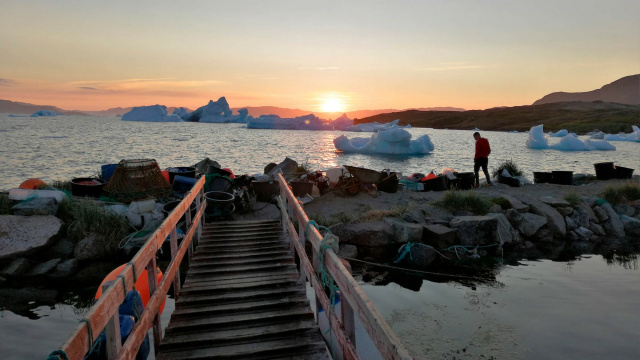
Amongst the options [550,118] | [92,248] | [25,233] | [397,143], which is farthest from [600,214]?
[550,118]

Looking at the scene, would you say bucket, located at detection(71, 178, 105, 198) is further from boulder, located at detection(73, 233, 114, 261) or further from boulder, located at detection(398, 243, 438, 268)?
boulder, located at detection(398, 243, 438, 268)

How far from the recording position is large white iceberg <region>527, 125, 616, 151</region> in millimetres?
43719

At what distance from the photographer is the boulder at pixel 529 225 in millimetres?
11078

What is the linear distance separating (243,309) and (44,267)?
613 cm

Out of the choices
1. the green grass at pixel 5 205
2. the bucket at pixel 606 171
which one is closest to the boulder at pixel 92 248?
the green grass at pixel 5 205

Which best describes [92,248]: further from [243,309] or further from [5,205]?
[243,309]

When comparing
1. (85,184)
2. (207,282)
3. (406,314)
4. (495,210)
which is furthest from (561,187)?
(85,184)

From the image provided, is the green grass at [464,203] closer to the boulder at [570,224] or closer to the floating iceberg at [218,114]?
the boulder at [570,224]

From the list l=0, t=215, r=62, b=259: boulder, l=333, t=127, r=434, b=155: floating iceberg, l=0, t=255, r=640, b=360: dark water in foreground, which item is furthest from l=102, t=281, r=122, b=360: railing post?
l=333, t=127, r=434, b=155: floating iceberg

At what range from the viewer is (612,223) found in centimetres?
1202

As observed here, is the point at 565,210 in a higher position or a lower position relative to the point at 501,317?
higher

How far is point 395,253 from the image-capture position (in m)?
9.70

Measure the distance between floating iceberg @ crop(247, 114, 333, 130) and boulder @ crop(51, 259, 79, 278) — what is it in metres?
80.5

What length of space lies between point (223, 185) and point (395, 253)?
17.5ft
